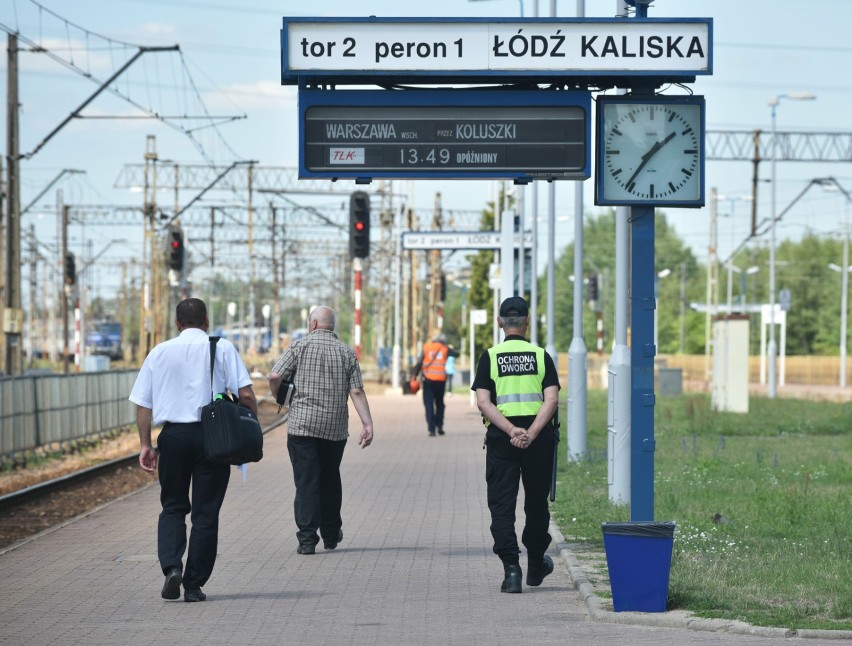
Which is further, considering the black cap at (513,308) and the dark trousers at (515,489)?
the black cap at (513,308)

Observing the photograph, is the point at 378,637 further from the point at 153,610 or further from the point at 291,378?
the point at 291,378

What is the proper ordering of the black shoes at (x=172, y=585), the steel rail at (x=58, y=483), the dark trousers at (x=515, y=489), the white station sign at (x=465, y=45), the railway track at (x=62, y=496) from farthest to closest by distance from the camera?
the steel rail at (x=58, y=483) → the railway track at (x=62, y=496) → the white station sign at (x=465, y=45) → the dark trousers at (x=515, y=489) → the black shoes at (x=172, y=585)

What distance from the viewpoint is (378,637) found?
8.16 metres

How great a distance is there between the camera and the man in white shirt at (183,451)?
9508 millimetres

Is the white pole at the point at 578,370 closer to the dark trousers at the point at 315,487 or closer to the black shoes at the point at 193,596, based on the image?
the dark trousers at the point at 315,487

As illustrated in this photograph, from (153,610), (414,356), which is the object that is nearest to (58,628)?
(153,610)

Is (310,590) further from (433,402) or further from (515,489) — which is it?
(433,402)

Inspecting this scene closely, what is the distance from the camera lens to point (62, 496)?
1872cm

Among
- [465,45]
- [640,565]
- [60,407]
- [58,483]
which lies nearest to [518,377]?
[640,565]

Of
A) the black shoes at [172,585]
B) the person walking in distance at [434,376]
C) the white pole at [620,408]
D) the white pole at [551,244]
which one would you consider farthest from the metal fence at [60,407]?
the black shoes at [172,585]

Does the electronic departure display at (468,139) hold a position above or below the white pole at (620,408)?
A: above

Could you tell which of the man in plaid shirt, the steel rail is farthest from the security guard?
the steel rail

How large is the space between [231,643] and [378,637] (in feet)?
2.44

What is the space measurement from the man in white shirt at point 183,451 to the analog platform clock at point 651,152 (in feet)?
8.39
